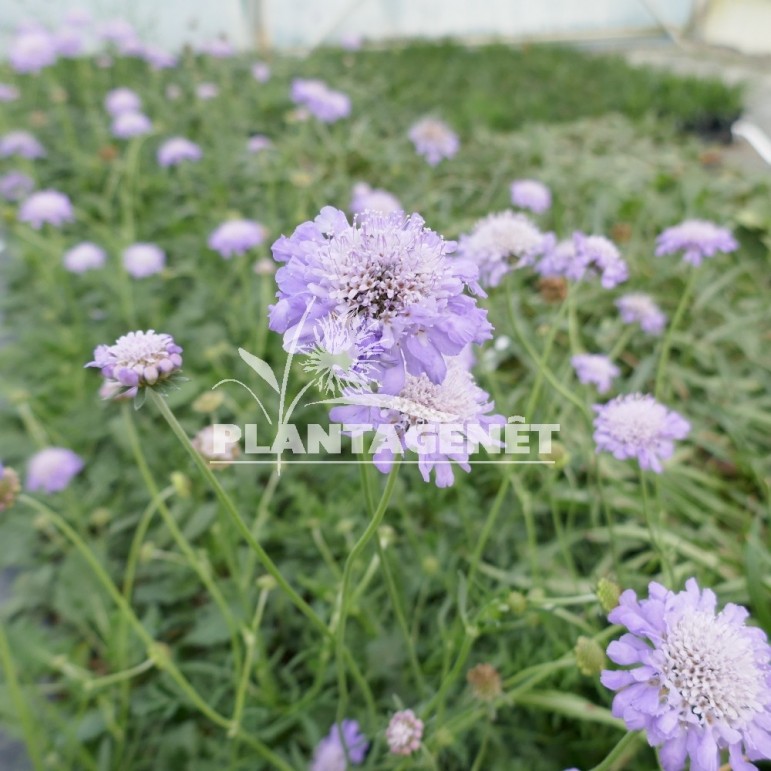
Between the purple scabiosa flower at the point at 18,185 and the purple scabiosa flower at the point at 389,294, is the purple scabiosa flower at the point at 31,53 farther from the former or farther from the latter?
the purple scabiosa flower at the point at 389,294

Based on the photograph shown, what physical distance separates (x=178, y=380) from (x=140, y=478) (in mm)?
850

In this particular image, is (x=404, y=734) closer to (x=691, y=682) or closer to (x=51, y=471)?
(x=691, y=682)

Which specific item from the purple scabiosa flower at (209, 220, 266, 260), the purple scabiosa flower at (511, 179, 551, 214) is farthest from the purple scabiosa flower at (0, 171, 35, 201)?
the purple scabiosa flower at (511, 179, 551, 214)

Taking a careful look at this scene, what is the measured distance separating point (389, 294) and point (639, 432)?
457 millimetres

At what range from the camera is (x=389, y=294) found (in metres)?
0.44

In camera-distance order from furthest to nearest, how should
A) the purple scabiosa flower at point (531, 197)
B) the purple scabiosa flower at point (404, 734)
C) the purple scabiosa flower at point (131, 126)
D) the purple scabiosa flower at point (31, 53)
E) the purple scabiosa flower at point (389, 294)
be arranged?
the purple scabiosa flower at point (31, 53) → the purple scabiosa flower at point (131, 126) → the purple scabiosa flower at point (531, 197) → the purple scabiosa flower at point (404, 734) → the purple scabiosa flower at point (389, 294)

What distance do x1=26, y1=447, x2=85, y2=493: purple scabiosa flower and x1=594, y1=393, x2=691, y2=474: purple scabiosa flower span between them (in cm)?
87

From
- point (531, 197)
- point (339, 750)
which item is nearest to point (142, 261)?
point (531, 197)

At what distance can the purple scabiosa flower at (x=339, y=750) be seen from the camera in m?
0.83

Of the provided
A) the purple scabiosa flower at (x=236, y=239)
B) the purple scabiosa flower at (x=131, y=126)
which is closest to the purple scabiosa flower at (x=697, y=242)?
the purple scabiosa flower at (x=236, y=239)

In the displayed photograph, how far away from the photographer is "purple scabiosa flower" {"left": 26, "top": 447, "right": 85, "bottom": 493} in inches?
44.7

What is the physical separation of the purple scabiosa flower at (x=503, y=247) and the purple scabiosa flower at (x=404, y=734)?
0.51 metres

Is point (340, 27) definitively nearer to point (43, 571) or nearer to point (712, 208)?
point (712, 208)

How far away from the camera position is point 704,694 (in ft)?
1.64
